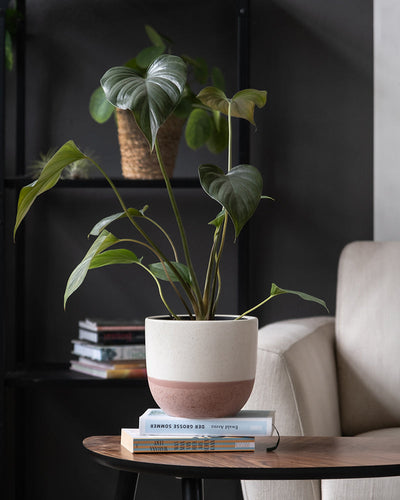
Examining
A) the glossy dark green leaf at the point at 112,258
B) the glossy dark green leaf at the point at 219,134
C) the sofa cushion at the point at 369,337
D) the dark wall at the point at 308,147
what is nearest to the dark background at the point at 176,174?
the dark wall at the point at 308,147

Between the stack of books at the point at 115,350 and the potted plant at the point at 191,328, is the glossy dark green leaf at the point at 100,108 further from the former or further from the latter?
the potted plant at the point at 191,328

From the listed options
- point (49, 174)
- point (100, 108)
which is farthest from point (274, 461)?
point (100, 108)

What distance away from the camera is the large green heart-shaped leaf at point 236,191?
1031 mm

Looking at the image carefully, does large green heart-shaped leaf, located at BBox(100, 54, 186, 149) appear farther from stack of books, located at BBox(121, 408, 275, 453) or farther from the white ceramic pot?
stack of books, located at BBox(121, 408, 275, 453)

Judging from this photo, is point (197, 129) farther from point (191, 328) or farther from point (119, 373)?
point (191, 328)

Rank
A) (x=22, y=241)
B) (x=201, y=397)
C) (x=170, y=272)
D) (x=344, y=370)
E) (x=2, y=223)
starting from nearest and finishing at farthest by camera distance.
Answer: (x=201, y=397)
(x=170, y=272)
(x=344, y=370)
(x=2, y=223)
(x=22, y=241)

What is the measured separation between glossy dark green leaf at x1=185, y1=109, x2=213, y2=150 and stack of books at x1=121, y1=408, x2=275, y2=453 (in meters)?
1.21

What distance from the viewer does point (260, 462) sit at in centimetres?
103

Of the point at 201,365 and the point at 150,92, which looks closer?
the point at 150,92

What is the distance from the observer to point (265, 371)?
5.01ft

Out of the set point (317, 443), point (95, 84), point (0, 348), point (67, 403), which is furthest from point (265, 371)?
point (95, 84)

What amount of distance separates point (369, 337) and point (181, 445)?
38.0 inches

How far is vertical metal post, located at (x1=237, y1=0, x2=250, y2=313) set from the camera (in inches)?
82.0

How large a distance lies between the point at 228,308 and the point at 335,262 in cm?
40
